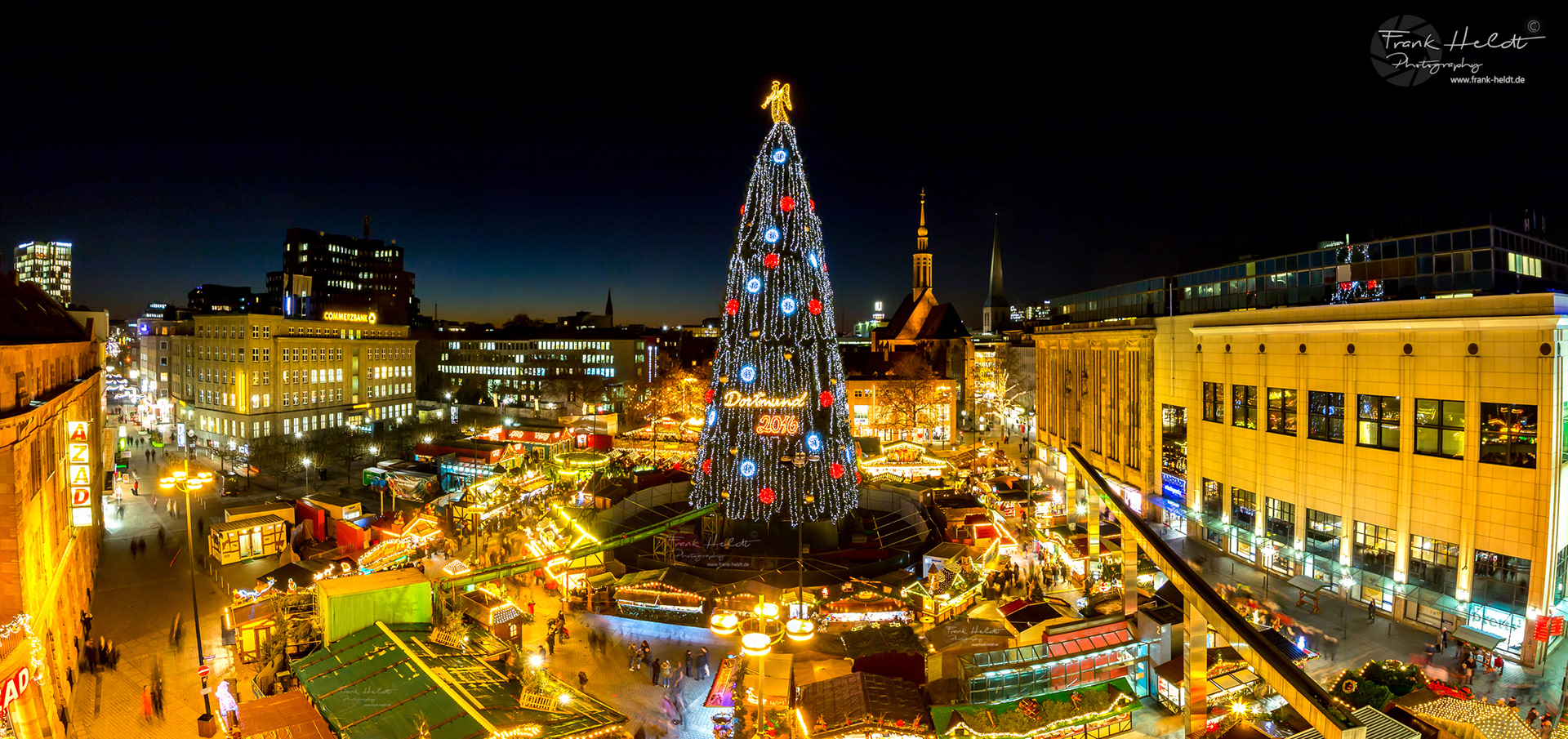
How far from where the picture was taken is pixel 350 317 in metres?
78.1

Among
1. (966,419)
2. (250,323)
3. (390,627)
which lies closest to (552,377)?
(250,323)

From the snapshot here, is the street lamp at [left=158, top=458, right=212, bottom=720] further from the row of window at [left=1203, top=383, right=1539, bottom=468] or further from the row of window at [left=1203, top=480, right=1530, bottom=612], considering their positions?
the row of window at [left=1203, top=383, right=1539, bottom=468]

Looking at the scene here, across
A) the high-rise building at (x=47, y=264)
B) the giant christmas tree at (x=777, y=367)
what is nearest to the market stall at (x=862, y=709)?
the giant christmas tree at (x=777, y=367)

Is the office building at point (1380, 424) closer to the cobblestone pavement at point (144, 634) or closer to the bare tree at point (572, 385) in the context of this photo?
the cobblestone pavement at point (144, 634)

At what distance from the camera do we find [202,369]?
209 feet

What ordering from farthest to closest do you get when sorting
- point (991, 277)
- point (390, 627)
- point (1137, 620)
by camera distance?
point (991, 277), point (390, 627), point (1137, 620)

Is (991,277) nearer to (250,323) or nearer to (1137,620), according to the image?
(250,323)

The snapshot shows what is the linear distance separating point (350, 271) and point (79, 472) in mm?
116182

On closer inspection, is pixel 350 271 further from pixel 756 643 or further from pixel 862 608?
pixel 756 643

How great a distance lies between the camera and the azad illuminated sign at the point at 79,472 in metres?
19.3

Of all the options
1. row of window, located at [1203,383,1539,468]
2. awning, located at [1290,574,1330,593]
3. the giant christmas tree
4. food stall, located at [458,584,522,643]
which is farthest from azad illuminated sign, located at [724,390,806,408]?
row of window, located at [1203,383,1539,468]

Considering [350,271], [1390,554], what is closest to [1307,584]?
[1390,554]

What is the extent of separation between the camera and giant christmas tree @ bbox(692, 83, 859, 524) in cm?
2234

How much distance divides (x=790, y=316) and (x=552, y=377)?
73.6 metres
